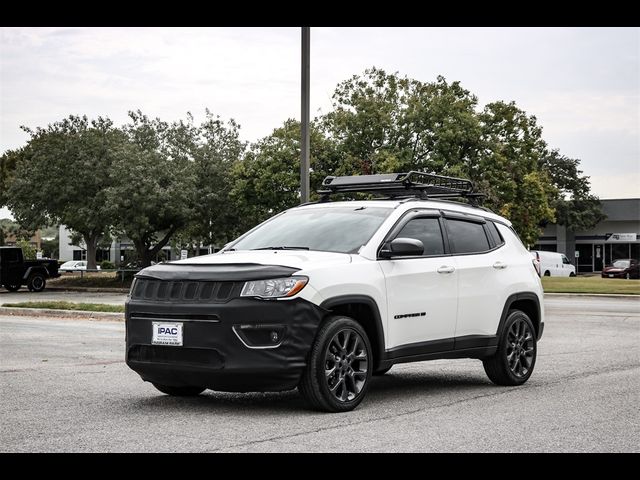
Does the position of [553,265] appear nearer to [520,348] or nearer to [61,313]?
[61,313]

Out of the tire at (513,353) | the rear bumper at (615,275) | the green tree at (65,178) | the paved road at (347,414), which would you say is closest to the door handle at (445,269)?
the tire at (513,353)

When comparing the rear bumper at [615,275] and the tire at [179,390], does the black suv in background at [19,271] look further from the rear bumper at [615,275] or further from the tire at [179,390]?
the rear bumper at [615,275]

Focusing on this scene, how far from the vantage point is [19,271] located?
4112 cm

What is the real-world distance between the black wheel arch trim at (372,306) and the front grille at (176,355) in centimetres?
103

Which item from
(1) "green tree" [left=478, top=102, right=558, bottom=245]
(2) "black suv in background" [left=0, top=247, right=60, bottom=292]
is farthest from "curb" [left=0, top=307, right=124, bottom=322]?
(1) "green tree" [left=478, top=102, right=558, bottom=245]

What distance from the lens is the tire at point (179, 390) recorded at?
8918 millimetres

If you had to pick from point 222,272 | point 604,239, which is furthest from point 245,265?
point 604,239

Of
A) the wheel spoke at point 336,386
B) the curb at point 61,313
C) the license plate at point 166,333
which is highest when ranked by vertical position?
the license plate at point 166,333

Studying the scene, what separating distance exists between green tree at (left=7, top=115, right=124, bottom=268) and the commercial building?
147ft

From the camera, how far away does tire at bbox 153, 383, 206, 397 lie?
8.92m

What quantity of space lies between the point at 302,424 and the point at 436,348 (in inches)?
88.0

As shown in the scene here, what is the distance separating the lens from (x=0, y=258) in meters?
40.5

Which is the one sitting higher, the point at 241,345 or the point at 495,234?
the point at 495,234

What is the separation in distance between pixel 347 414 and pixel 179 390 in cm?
180
